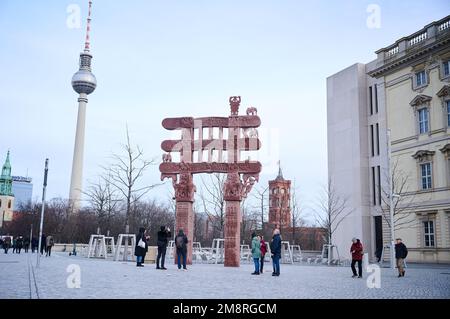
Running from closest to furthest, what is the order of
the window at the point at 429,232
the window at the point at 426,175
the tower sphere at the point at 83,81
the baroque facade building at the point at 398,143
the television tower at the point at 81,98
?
1. the baroque facade building at the point at 398,143
2. the window at the point at 429,232
3. the window at the point at 426,175
4. the television tower at the point at 81,98
5. the tower sphere at the point at 83,81

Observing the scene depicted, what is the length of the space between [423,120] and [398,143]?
3.32m

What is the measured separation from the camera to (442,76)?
3609cm

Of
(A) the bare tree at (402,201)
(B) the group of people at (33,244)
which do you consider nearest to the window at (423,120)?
(A) the bare tree at (402,201)

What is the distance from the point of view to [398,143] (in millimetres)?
40625

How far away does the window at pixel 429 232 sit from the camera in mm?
36344

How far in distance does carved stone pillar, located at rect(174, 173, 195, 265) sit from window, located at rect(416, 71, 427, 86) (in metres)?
23.5

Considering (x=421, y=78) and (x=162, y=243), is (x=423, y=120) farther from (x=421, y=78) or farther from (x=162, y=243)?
(x=162, y=243)

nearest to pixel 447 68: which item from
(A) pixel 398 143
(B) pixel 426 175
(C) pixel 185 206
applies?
(A) pixel 398 143

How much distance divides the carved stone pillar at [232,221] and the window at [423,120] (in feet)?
69.4

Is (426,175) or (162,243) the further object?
(426,175)

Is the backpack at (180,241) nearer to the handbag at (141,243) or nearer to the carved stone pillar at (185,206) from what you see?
the handbag at (141,243)
